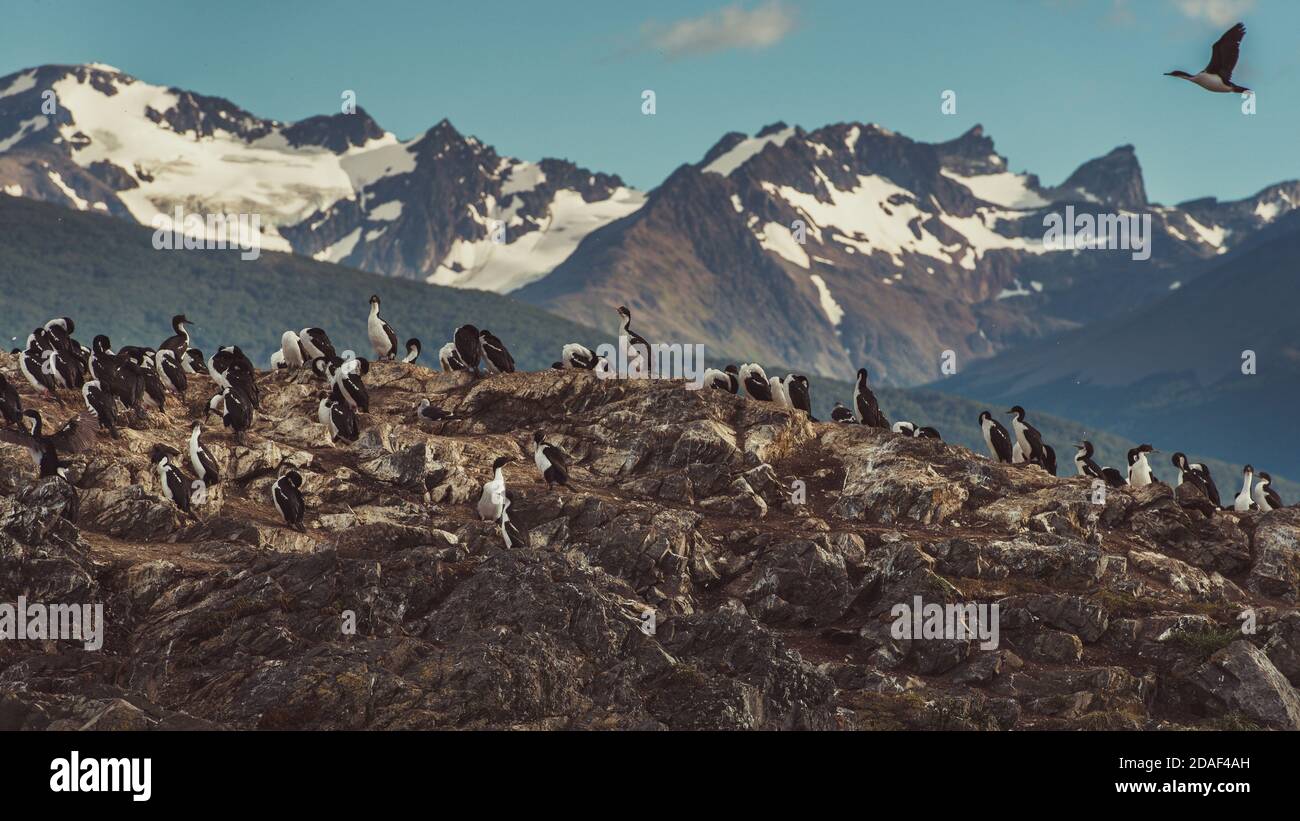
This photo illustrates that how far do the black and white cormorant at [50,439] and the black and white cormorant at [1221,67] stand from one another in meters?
31.1

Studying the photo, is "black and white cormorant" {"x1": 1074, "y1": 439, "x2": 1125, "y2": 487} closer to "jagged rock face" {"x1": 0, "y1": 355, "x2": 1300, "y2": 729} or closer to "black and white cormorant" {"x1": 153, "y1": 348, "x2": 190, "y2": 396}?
"jagged rock face" {"x1": 0, "y1": 355, "x2": 1300, "y2": 729}

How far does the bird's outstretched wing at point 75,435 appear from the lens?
42.7m

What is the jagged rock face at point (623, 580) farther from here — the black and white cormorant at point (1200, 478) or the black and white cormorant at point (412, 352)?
the black and white cormorant at point (412, 352)

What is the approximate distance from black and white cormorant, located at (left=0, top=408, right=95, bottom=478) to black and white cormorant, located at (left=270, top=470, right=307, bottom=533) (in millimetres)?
5672

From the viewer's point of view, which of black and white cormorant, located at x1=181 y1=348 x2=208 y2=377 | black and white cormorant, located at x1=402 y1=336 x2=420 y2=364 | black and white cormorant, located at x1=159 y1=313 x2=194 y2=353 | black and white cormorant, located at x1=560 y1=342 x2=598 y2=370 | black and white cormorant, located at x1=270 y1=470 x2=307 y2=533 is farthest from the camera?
black and white cormorant, located at x1=402 y1=336 x2=420 y2=364

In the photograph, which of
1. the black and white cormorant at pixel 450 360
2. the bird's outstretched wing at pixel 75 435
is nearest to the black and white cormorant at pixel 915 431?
the black and white cormorant at pixel 450 360

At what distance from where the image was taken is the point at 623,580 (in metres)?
40.0

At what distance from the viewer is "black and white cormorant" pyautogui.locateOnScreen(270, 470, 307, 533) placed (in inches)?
1619

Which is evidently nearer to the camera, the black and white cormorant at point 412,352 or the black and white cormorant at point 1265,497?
the black and white cormorant at point 1265,497

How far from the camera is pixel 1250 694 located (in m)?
35.3

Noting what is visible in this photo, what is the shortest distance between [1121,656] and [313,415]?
26228 millimetres

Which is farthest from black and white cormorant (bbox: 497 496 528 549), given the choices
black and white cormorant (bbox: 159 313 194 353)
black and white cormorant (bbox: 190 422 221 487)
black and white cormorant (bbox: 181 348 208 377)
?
black and white cormorant (bbox: 181 348 208 377)

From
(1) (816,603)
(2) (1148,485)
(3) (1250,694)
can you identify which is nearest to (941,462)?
(2) (1148,485)

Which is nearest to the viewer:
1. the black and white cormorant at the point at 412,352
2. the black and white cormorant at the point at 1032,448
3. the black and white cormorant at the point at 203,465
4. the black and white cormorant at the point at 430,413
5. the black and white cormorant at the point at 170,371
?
the black and white cormorant at the point at 203,465
